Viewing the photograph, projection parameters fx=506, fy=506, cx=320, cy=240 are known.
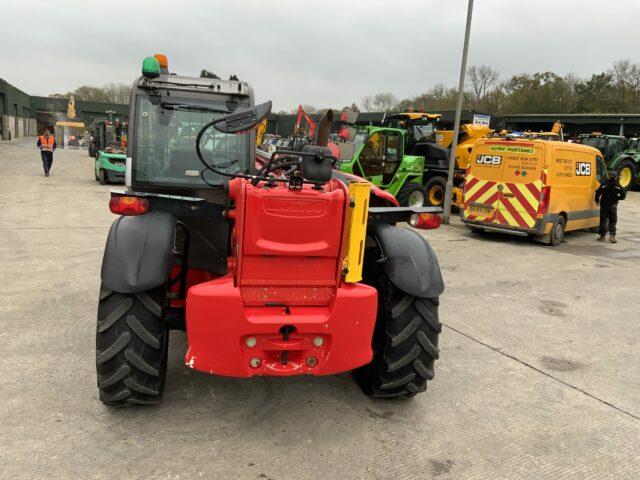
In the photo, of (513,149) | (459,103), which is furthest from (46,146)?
(513,149)

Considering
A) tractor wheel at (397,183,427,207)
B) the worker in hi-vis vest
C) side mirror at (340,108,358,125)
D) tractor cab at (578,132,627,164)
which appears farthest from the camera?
tractor cab at (578,132,627,164)

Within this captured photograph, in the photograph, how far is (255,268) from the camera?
2.75 m

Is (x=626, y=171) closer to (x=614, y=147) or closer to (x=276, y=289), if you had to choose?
(x=614, y=147)

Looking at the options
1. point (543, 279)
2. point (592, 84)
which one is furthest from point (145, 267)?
point (592, 84)

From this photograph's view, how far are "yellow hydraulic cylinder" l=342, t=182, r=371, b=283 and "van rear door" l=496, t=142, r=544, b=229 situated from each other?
7611mm

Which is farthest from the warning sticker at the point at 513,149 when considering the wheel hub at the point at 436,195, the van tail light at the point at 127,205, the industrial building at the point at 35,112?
the industrial building at the point at 35,112

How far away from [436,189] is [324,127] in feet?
34.7

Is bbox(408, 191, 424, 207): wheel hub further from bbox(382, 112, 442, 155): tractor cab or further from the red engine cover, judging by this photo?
the red engine cover

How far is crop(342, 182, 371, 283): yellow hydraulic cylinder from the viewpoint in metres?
2.78

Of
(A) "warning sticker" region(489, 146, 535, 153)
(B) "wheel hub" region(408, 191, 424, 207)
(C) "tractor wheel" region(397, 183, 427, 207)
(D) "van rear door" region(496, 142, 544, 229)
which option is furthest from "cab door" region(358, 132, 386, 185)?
(D) "van rear door" region(496, 142, 544, 229)

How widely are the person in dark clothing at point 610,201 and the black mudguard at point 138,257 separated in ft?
33.4

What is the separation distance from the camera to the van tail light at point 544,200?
30.8 ft

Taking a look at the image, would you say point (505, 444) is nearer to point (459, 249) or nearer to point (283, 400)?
point (283, 400)

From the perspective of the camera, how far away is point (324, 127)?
3691 millimetres
